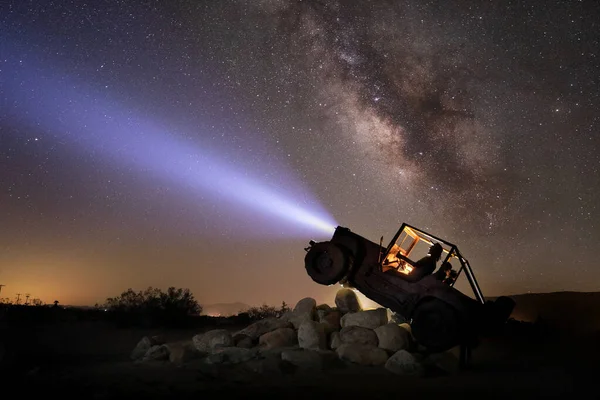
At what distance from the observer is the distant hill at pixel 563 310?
22.7 m

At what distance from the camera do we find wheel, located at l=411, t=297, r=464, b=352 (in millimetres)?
11180

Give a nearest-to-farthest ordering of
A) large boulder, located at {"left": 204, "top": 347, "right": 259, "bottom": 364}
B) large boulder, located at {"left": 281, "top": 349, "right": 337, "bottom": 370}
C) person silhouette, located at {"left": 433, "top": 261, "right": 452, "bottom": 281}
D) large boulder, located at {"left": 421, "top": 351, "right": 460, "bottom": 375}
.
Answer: large boulder, located at {"left": 281, "top": 349, "right": 337, "bottom": 370}
large boulder, located at {"left": 204, "top": 347, "right": 259, "bottom": 364}
large boulder, located at {"left": 421, "top": 351, "right": 460, "bottom": 375}
person silhouette, located at {"left": 433, "top": 261, "right": 452, "bottom": 281}

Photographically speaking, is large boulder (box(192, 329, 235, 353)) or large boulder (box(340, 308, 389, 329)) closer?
large boulder (box(192, 329, 235, 353))

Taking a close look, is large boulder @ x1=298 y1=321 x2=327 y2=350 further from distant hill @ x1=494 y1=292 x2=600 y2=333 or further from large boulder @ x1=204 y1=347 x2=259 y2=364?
distant hill @ x1=494 y1=292 x2=600 y2=333

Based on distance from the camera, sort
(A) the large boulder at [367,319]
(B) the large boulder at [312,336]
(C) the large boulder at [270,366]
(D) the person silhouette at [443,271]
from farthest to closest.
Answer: (A) the large boulder at [367,319]
(B) the large boulder at [312,336]
(D) the person silhouette at [443,271]
(C) the large boulder at [270,366]

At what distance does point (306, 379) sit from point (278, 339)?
11.1 feet

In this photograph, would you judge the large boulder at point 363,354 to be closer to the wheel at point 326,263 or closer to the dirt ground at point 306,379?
the dirt ground at point 306,379

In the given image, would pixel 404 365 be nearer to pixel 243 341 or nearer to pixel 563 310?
pixel 243 341

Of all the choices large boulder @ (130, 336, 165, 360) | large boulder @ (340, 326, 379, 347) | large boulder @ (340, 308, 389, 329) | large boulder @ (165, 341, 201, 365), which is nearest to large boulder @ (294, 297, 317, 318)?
large boulder @ (340, 308, 389, 329)

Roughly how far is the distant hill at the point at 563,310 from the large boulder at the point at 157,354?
1771cm

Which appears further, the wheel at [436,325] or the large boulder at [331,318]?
the large boulder at [331,318]

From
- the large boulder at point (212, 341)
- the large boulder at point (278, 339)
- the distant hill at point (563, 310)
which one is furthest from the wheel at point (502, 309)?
the distant hill at point (563, 310)

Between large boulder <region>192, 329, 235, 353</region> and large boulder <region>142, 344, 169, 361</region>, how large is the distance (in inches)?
36.0

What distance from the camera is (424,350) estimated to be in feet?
41.1
